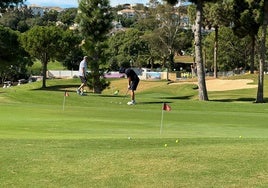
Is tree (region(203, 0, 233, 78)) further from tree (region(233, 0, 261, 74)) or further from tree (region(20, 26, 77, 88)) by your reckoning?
tree (region(20, 26, 77, 88))

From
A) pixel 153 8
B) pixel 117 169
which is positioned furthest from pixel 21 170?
pixel 153 8

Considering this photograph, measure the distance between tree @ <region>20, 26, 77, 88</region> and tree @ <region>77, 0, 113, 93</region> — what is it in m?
24.5

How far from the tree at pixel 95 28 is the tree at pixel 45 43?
80.3 feet

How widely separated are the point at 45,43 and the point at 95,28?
26.5m

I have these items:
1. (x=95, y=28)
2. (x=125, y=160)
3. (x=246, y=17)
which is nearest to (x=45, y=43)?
(x=95, y=28)

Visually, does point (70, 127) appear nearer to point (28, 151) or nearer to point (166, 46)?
point (28, 151)

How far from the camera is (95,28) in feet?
147

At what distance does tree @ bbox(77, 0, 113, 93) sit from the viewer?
4425cm

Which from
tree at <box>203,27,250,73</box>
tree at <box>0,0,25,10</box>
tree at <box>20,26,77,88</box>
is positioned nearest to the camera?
tree at <box>0,0,25,10</box>

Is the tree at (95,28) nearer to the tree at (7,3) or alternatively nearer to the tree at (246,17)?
the tree at (7,3)

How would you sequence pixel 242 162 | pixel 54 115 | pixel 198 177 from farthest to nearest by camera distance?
pixel 54 115 → pixel 242 162 → pixel 198 177

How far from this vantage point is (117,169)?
25.7 feet

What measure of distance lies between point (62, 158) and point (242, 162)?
3.00 meters

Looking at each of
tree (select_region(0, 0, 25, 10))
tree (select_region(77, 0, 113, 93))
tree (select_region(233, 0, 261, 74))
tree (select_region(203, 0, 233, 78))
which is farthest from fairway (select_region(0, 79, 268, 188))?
tree (select_region(203, 0, 233, 78))
